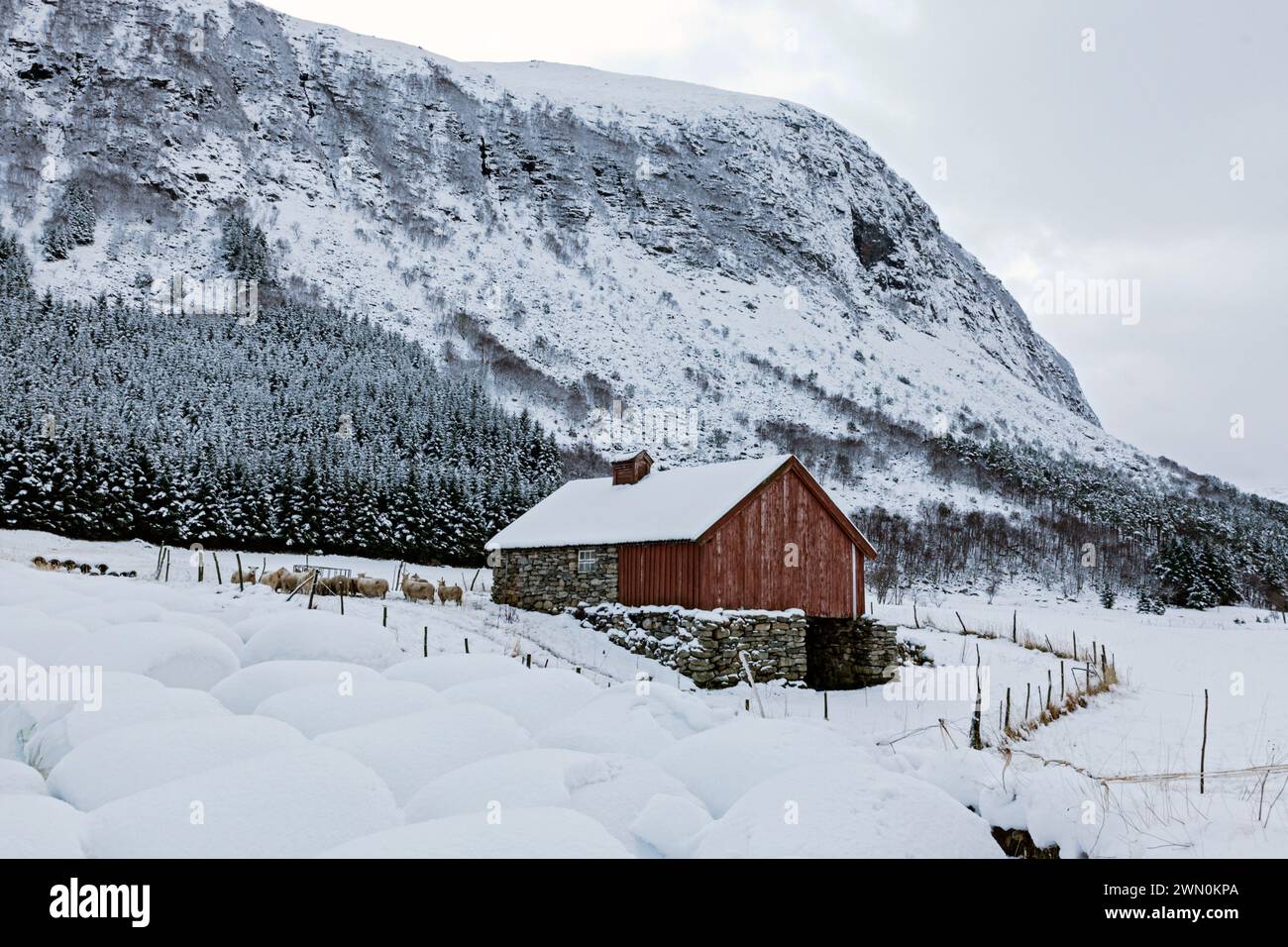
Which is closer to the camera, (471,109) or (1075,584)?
(1075,584)

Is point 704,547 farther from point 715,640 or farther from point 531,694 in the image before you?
point 531,694

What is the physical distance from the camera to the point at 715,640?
20562mm

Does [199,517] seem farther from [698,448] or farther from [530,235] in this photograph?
[530,235]

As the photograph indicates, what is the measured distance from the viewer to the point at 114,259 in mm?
63875

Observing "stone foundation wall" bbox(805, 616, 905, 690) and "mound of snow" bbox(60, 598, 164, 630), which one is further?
"stone foundation wall" bbox(805, 616, 905, 690)

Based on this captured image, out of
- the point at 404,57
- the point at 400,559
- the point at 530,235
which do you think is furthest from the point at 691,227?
the point at 400,559

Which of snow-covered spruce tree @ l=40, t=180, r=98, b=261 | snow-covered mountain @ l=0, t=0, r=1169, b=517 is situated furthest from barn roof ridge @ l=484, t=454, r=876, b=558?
snow-covered spruce tree @ l=40, t=180, r=98, b=261

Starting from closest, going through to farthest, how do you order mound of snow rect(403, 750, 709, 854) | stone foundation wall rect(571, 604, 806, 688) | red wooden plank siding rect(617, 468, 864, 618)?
mound of snow rect(403, 750, 709, 854)
stone foundation wall rect(571, 604, 806, 688)
red wooden plank siding rect(617, 468, 864, 618)

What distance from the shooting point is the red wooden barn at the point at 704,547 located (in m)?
21.7

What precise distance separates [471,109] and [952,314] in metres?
73.1

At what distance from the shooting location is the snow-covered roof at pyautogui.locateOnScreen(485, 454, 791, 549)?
73.4 feet

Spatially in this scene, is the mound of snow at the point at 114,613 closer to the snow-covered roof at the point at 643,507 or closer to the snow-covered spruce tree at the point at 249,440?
the snow-covered roof at the point at 643,507

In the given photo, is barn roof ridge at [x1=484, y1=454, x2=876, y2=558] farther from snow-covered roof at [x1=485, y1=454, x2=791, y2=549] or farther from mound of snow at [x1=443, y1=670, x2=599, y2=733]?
mound of snow at [x1=443, y1=670, x2=599, y2=733]

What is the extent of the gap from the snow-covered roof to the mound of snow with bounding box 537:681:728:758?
13606 mm
